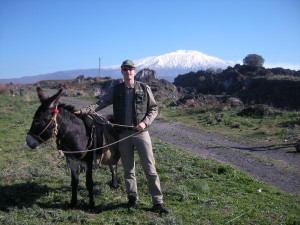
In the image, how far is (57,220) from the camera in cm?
465

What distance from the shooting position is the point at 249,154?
32.7 ft

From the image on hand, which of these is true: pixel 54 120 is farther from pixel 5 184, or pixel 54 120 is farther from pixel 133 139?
pixel 5 184

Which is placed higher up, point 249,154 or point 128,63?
point 128,63

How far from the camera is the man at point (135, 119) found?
475cm

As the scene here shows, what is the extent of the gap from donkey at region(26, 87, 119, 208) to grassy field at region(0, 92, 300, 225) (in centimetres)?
54

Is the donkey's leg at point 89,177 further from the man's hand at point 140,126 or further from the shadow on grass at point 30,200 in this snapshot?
the man's hand at point 140,126

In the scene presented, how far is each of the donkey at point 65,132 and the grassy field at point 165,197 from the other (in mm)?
540

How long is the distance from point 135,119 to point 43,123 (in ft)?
4.71

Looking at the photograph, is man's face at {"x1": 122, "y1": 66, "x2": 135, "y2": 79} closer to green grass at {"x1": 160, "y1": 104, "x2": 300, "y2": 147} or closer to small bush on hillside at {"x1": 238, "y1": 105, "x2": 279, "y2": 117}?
green grass at {"x1": 160, "y1": 104, "x2": 300, "y2": 147}

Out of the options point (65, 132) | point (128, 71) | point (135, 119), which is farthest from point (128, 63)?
point (65, 132)

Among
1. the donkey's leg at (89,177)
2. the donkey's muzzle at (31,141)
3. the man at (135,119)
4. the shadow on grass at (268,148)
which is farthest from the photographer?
the shadow on grass at (268,148)

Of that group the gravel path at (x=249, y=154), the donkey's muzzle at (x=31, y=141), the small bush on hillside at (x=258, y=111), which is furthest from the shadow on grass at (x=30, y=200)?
the small bush on hillside at (x=258, y=111)

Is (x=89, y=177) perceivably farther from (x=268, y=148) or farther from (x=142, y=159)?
(x=268, y=148)

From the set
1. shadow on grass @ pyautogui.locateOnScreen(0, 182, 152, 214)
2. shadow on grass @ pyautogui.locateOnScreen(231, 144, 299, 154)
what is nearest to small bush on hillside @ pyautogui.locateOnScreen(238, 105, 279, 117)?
shadow on grass @ pyautogui.locateOnScreen(231, 144, 299, 154)
